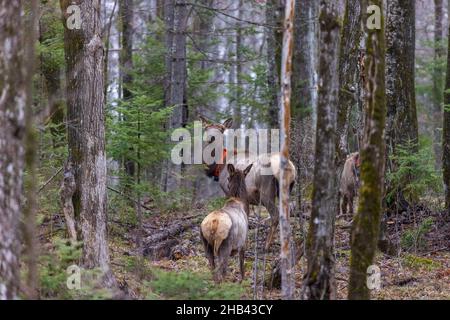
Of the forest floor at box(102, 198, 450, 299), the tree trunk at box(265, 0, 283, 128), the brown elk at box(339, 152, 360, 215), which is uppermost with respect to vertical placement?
the tree trunk at box(265, 0, 283, 128)

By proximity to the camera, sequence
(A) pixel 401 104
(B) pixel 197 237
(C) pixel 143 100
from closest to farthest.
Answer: (C) pixel 143 100 → (B) pixel 197 237 → (A) pixel 401 104

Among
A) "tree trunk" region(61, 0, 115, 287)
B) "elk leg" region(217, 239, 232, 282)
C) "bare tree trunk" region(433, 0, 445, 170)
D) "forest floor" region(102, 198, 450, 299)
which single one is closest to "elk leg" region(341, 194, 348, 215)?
"forest floor" region(102, 198, 450, 299)

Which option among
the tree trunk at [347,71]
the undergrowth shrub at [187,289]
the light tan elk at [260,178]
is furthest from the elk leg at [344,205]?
the undergrowth shrub at [187,289]

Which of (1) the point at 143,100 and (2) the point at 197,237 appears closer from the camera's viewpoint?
(1) the point at 143,100

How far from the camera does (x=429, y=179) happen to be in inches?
589

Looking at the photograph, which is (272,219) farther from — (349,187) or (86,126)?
(86,126)

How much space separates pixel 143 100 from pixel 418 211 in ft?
21.7

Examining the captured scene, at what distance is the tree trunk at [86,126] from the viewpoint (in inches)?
453

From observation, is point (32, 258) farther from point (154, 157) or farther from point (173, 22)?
point (173, 22)

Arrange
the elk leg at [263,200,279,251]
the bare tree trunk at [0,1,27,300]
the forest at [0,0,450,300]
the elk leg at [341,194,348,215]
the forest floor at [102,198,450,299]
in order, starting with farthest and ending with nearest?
the elk leg at [341,194,348,215] < the elk leg at [263,200,279,251] < the forest floor at [102,198,450,299] < the forest at [0,0,450,300] < the bare tree trunk at [0,1,27,300]

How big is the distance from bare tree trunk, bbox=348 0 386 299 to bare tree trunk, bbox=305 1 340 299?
1.08ft

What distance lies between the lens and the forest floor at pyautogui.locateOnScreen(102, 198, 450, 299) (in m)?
12.0

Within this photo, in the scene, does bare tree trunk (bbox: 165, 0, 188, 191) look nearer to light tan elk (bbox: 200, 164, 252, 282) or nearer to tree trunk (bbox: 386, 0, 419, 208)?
Answer: tree trunk (bbox: 386, 0, 419, 208)

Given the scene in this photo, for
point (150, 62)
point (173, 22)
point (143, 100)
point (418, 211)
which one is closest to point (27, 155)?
point (143, 100)
